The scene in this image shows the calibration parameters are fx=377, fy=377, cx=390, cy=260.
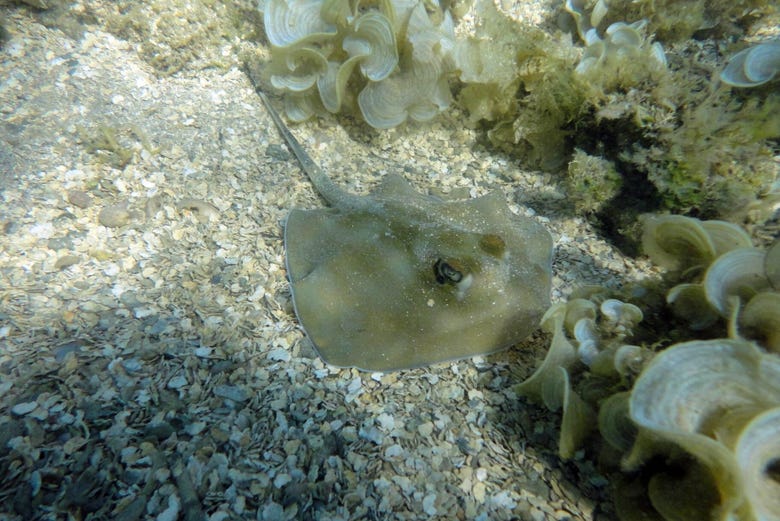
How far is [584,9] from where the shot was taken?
5758 millimetres

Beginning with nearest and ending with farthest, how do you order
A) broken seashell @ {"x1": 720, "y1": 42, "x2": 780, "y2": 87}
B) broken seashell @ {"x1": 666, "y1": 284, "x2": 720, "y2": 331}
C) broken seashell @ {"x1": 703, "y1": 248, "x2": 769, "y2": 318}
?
broken seashell @ {"x1": 703, "y1": 248, "x2": 769, "y2": 318} < broken seashell @ {"x1": 666, "y1": 284, "x2": 720, "y2": 331} < broken seashell @ {"x1": 720, "y1": 42, "x2": 780, "y2": 87}

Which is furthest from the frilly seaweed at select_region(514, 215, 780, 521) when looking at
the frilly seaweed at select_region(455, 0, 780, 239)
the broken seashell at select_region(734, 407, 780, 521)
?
the frilly seaweed at select_region(455, 0, 780, 239)

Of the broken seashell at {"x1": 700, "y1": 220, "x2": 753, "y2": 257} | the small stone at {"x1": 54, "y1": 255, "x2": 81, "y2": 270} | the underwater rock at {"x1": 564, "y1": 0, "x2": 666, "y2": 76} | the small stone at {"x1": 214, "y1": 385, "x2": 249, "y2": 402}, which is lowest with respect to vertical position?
the small stone at {"x1": 54, "y1": 255, "x2": 81, "y2": 270}

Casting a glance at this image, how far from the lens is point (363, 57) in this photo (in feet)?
15.6

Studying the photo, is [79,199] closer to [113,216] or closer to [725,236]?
[113,216]

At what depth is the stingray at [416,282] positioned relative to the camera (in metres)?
3.09

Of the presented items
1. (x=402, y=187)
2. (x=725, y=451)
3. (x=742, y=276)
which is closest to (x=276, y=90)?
(x=402, y=187)

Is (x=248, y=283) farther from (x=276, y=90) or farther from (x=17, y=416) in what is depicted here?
(x=276, y=90)

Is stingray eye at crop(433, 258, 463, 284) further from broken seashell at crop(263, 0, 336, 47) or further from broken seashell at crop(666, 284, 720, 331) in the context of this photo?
broken seashell at crop(263, 0, 336, 47)

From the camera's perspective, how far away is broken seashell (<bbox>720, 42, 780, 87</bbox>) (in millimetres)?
3803

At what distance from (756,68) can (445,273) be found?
3.92m

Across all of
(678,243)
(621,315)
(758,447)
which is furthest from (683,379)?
(678,243)

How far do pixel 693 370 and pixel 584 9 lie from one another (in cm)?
597

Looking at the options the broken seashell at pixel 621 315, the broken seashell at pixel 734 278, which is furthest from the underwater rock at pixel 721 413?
the broken seashell at pixel 621 315
